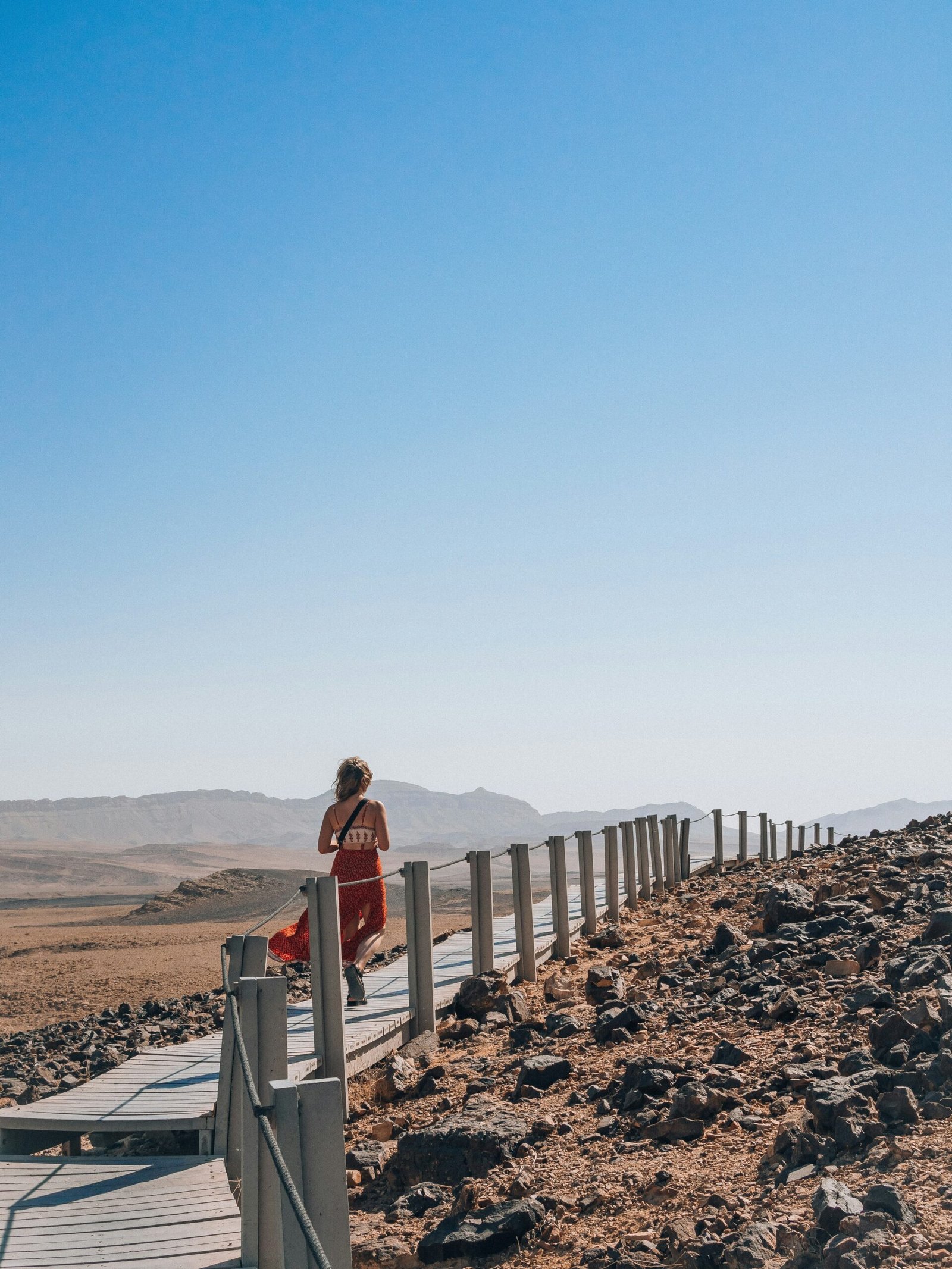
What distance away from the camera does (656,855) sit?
1762cm

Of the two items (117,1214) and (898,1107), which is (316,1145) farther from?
(898,1107)

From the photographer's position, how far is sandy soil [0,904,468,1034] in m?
15.1

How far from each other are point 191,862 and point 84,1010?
108m

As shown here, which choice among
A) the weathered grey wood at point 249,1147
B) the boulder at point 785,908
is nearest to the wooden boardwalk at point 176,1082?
the weathered grey wood at point 249,1147

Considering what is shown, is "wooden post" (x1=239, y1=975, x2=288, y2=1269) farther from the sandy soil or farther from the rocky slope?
the sandy soil

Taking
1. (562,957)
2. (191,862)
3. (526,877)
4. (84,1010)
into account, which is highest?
(526,877)

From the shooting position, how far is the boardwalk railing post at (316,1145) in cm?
317

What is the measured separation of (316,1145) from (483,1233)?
2.23 metres

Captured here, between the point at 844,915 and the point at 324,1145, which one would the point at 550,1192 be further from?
the point at 844,915

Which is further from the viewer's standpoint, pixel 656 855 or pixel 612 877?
pixel 656 855

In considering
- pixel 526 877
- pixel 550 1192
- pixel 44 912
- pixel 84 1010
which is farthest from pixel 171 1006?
pixel 44 912

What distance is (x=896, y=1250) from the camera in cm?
390

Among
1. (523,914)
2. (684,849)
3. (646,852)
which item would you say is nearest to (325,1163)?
(523,914)

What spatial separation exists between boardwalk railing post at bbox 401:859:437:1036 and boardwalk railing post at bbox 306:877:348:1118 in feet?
4.49
